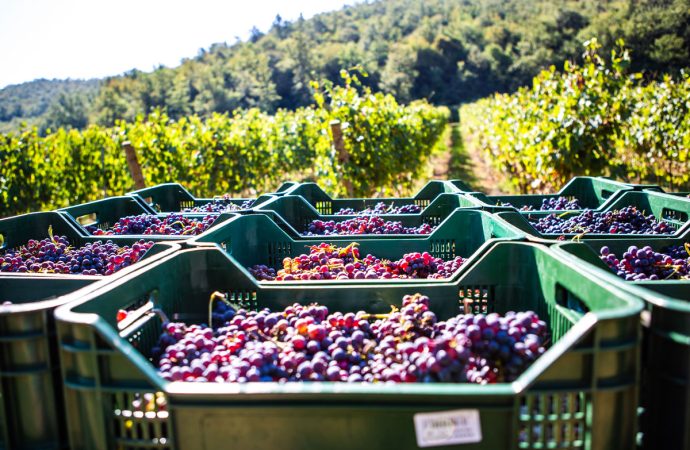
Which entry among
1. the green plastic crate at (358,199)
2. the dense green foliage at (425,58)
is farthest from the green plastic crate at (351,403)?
the dense green foliage at (425,58)

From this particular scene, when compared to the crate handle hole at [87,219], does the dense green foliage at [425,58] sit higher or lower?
higher

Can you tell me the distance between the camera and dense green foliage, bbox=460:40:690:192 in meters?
8.32

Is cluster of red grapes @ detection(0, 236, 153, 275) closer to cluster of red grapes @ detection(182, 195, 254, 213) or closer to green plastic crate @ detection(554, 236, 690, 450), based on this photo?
cluster of red grapes @ detection(182, 195, 254, 213)

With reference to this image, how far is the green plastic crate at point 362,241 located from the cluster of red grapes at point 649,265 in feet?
2.03

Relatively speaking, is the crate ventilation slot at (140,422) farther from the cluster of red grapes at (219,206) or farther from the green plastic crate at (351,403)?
the cluster of red grapes at (219,206)

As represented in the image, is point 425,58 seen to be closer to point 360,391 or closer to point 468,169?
point 468,169

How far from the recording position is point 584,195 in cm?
466

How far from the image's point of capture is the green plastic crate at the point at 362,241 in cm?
298

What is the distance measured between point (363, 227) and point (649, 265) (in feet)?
5.01

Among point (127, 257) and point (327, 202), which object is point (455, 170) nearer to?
point (327, 202)

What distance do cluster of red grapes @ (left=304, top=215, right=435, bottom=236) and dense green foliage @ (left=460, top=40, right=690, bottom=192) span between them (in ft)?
18.3

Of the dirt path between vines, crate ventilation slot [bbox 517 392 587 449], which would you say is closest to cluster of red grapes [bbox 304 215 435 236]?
crate ventilation slot [bbox 517 392 587 449]

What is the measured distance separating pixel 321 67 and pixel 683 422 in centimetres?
7646

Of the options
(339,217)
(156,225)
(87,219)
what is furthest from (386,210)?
(87,219)
